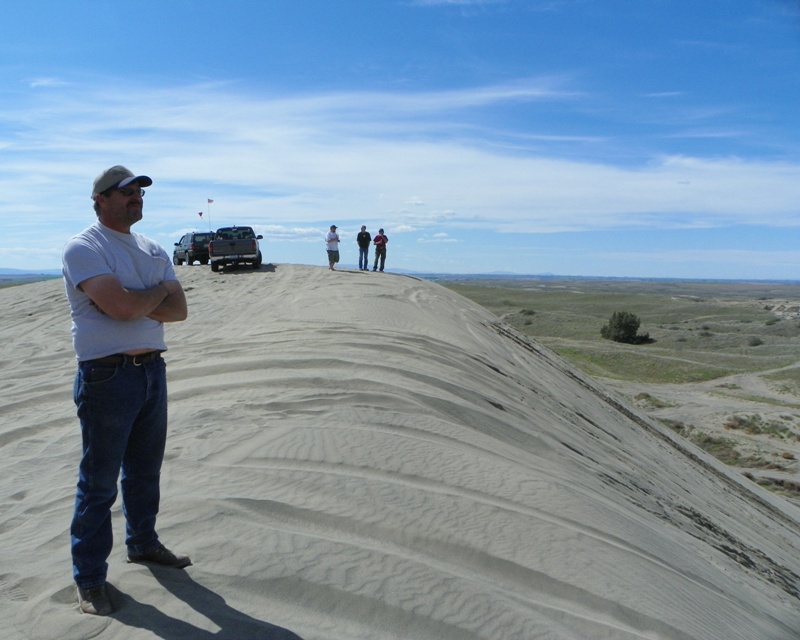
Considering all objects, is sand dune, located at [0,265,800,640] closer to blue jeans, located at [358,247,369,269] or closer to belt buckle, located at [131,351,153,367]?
belt buckle, located at [131,351,153,367]

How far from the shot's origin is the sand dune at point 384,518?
111 inches

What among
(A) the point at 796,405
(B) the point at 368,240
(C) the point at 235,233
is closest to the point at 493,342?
(B) the point at 368,240

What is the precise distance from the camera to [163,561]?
2.94 meters

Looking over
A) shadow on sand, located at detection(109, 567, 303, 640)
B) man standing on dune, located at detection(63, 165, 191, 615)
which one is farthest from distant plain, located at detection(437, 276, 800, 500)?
man standing on dune, located at detection(63, 165, 191, 615)

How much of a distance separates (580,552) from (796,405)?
878 inches

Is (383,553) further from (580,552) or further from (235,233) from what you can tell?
(235,233)

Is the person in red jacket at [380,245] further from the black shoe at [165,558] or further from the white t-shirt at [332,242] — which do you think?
the black shoe at [165,558]

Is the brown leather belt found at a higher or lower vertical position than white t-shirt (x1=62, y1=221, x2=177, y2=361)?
lower

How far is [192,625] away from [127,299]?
4.26ft

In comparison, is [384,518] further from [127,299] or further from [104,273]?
[104,273]

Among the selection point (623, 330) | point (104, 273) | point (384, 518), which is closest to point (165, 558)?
point (384, 518)

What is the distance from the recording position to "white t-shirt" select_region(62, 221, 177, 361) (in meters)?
2.67

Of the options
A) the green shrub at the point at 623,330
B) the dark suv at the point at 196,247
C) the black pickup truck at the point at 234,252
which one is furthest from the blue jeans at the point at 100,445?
the green shrub at the point at 623,330

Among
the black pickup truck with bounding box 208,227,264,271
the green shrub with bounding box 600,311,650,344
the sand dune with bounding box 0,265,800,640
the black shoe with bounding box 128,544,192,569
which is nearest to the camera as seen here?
the sand dune with bounding box 0,265,800,640
